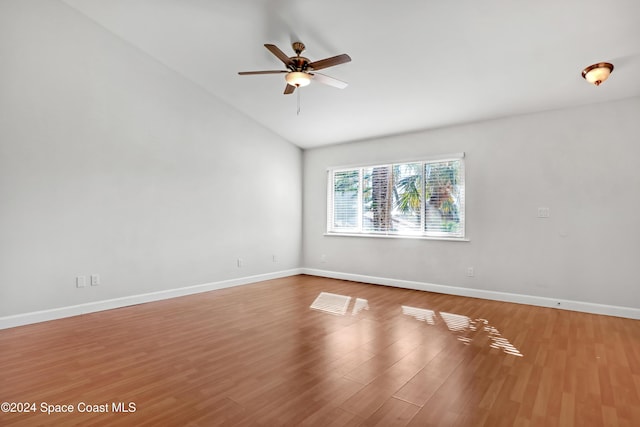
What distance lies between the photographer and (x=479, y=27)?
3.19 m

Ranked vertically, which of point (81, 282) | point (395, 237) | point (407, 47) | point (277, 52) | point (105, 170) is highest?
point (407, 47)

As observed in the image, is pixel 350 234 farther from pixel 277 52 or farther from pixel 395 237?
pixel 277 52

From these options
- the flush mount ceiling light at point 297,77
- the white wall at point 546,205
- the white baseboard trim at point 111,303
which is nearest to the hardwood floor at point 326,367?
the white baseboard trim at point 111,303

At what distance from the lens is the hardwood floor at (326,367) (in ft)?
6.34

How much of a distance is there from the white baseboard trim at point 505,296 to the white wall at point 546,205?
0.22ft

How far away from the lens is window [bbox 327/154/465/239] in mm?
5285

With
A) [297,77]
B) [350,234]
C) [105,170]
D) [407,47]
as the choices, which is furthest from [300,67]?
[350,234]

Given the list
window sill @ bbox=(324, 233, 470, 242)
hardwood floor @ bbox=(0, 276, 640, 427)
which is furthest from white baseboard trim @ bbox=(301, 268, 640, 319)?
window sill @ bbox=(324, 233, 470, 242)

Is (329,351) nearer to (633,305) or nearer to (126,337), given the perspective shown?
(126,337)

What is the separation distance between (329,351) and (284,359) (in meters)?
0.42

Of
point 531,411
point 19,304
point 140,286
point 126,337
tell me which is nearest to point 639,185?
point 531,411

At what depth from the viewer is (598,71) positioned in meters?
3.39

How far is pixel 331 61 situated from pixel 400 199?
323 cm

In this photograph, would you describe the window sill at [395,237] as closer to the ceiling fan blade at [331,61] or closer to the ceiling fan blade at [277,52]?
the ceiling fan blade at [331,61]
